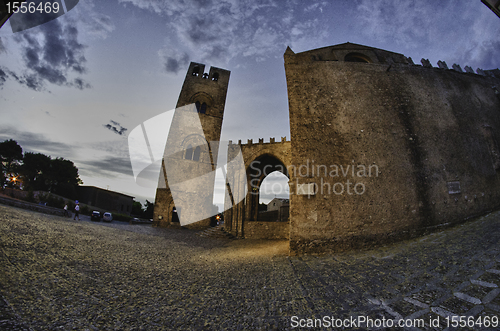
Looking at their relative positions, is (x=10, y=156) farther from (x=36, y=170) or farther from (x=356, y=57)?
(x=356, y=57)

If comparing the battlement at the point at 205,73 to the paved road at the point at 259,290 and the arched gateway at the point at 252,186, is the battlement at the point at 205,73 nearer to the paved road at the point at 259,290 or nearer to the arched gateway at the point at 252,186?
the arched gateway at the point at 252,186

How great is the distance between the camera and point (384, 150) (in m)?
6.77

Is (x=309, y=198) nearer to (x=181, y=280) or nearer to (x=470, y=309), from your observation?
(x=470, y=309)

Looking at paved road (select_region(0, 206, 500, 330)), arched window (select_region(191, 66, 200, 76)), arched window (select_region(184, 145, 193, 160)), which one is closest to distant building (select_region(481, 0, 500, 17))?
paved road (select_region(0, 206, 500, 330))

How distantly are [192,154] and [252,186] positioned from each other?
7922 mm

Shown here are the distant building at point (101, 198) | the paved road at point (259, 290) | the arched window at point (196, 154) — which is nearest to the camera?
the paved road at point (259, 290)

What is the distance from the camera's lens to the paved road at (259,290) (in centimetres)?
266

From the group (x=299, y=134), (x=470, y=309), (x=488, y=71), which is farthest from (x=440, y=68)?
(x=470, y=309)

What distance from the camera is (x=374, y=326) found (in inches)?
104

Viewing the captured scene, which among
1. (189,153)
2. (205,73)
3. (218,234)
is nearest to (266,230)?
(218,234)

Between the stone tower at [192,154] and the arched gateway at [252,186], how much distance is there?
4753mm

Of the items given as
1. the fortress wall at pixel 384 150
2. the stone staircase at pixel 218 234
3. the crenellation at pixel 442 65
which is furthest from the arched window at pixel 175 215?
the crenellation at pixel 442 65

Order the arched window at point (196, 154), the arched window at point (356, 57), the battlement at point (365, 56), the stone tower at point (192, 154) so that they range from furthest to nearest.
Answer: the arched window at point (196, 154) < the stone tower at point (192, 154) < the arched window at point (356, 57) < the battlement at point (365, 56)

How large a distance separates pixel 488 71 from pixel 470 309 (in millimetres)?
15011
